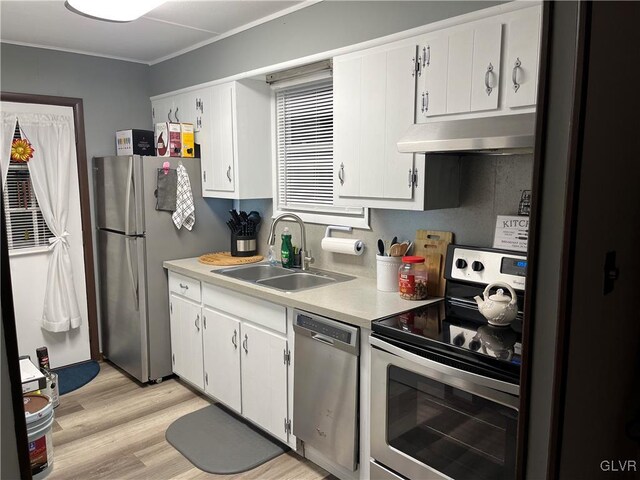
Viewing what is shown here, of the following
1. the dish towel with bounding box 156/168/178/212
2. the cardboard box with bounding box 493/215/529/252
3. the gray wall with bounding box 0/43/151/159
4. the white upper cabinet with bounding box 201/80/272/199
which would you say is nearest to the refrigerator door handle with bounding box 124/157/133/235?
the dish towel with bounding box 156/168/178/212

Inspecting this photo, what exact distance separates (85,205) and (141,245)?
85 cm

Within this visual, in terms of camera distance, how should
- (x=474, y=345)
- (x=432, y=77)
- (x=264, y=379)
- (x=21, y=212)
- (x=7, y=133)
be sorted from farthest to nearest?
(x=21, y=212) → (x=7, y=133) → (x=264, y=379) → (x=432, y=77) → (x=474, y=345)

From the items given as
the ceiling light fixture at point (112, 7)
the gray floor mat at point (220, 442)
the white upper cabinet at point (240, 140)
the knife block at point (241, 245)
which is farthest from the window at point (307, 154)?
the gray floor mat at point (220, 442)

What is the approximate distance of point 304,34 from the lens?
108 inches

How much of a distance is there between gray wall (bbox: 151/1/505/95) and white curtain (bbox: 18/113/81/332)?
921 millimetres

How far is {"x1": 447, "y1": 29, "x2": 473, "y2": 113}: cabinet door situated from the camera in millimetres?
1957

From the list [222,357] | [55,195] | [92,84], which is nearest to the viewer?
[222,357]

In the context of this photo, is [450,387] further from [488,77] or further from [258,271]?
[258,271]

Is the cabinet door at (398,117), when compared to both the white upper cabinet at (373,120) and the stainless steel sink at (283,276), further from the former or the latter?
the stainless steel sink at (283,276)

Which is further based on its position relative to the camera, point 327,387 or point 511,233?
point 327,387

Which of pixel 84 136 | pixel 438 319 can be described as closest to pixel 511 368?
pixel 438 319

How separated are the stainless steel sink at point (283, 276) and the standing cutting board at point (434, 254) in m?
0.54

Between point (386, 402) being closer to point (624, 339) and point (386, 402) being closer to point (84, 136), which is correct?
point (624, 339)

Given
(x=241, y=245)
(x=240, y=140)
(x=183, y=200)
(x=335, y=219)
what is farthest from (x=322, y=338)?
(x=183, y=200)
